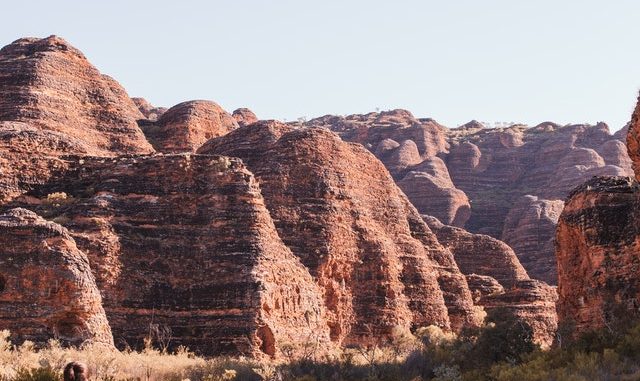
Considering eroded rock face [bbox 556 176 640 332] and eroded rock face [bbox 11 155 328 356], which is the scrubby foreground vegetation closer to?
eroded rock face [bbox 556 176 640 332]

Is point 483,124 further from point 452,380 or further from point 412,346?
point 452,380

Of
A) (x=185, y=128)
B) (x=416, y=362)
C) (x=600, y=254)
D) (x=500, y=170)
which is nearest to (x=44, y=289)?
(x=416, y=362)

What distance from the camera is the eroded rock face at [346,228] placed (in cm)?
3947

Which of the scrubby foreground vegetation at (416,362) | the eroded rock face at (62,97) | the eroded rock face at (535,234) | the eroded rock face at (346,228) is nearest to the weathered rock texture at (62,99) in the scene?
the eroded rock face at (62,97)

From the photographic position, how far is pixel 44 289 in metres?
25.7

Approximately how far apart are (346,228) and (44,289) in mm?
17655

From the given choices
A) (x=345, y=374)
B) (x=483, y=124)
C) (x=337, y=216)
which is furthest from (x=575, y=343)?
(x=483, y=124)

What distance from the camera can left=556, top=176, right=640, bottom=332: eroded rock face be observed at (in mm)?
24922

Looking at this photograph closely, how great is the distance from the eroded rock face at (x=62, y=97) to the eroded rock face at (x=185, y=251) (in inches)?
391

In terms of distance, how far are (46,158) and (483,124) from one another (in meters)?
113

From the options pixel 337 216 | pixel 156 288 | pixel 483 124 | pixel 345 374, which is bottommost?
pixel 345 374

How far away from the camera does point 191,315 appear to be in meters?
30.4

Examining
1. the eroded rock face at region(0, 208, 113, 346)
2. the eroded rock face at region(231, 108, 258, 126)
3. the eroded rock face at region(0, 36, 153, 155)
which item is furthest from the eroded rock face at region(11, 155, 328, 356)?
the eroded rock face at region(231, 108, 258, 126)

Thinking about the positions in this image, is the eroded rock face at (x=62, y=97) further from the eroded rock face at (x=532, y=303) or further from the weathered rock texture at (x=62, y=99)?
the eroded rock face at (x=532, y=303)
